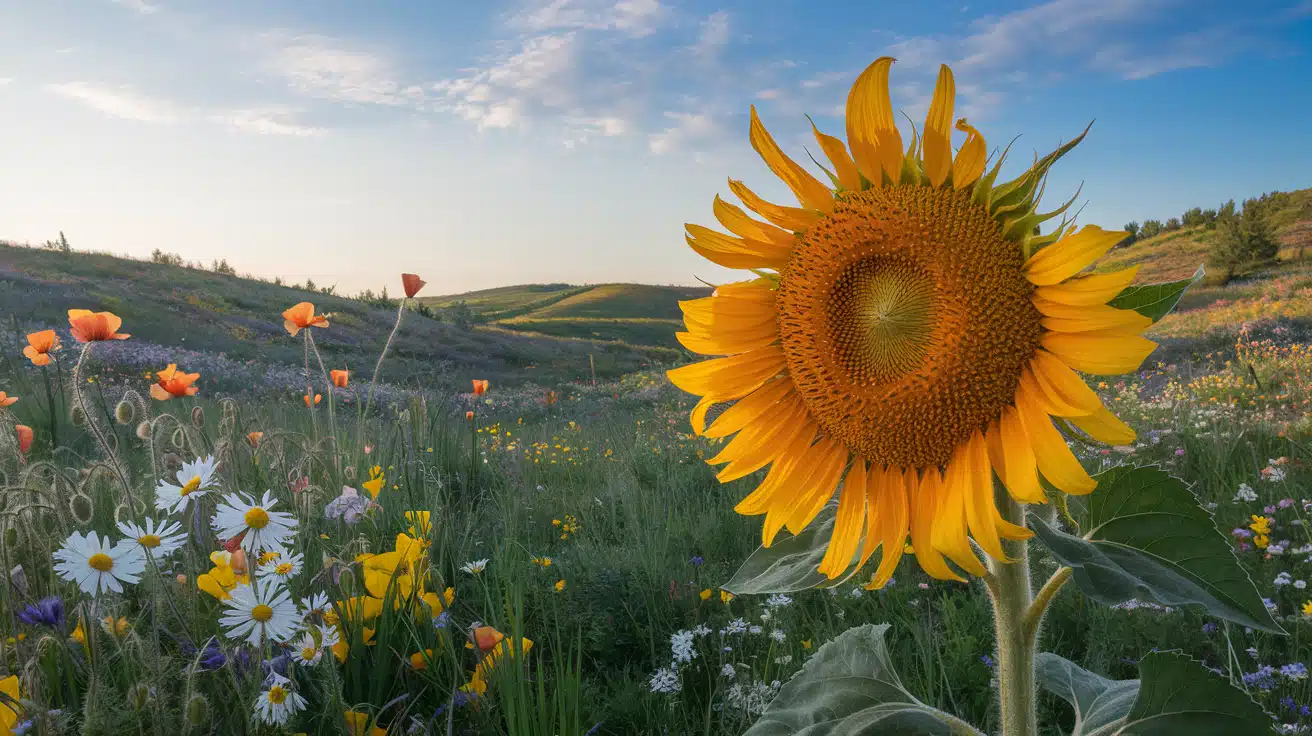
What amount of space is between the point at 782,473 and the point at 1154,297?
0.70 metres

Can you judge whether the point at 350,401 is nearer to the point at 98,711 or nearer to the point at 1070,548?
the point at 98,711

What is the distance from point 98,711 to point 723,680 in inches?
70.1

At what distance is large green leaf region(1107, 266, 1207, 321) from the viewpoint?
1057 mm

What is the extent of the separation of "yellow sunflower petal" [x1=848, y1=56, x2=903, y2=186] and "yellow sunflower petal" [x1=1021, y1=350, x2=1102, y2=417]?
15.6 inches

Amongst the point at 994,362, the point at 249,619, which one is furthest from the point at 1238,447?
the point at 249,619

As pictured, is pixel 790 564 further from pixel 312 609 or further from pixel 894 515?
pixel 312 609

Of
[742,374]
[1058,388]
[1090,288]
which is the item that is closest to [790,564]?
[742,374]

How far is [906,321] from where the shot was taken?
1.30m

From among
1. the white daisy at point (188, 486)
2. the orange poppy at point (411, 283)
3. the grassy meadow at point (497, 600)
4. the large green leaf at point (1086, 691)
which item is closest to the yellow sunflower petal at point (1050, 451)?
the grassy meadow at point (497, 600)

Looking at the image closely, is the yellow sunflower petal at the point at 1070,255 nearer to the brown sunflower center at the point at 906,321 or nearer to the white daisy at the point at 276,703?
the brown sunflower center at the point at 906,321

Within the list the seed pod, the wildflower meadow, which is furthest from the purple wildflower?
the seed pod

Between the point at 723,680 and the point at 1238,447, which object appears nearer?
the point at 723,680

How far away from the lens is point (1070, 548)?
1.14m

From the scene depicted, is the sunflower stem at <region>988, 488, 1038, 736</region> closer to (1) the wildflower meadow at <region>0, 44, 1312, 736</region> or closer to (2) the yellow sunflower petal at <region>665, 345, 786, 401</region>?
(1) the wildflower meadow at <region>0, 44, 1312, 736</region>
